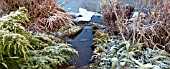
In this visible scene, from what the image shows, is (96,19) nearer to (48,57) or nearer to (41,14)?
(41,14)

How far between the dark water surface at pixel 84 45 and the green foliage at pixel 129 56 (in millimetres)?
142

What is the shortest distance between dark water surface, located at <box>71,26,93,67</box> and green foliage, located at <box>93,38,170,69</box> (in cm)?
14

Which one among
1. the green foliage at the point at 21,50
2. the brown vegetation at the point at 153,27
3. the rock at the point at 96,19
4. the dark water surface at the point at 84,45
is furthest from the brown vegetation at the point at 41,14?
the brown vegetation at the point at 153,27

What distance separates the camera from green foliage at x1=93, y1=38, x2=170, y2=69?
77.1 inches

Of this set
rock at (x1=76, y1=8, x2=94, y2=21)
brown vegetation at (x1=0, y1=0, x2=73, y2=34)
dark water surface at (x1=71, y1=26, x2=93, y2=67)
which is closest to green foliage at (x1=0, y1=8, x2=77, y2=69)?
dark water surface at (x1=71, y1=26, x2=93, y2=67)

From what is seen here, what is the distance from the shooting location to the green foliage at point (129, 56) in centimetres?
196

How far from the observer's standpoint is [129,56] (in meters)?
2.05

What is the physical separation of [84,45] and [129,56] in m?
0.82

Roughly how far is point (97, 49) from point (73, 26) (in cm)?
82

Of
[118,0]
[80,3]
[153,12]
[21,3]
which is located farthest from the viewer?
[80,3]

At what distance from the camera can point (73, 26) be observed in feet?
10.4

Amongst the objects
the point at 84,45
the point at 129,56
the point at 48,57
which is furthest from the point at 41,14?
the point at 129,56

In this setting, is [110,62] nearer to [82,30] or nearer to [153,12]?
[153,12]

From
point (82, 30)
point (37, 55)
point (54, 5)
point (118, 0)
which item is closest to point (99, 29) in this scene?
point (82, 30)
